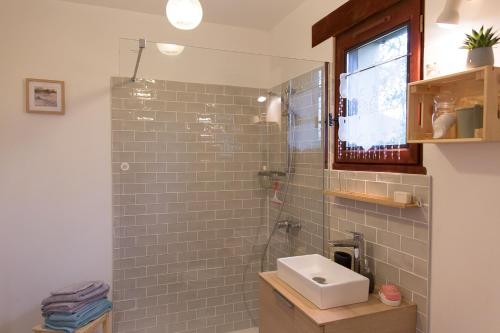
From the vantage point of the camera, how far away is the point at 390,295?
5.30 feet

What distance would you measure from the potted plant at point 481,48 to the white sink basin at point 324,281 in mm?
1077

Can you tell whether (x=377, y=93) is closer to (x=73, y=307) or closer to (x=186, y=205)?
(x=186, y=205)

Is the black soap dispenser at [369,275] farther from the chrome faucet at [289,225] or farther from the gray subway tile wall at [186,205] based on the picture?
the gray subway tile wall at [186,205]

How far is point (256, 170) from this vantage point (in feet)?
9.14

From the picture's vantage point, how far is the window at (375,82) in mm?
1676

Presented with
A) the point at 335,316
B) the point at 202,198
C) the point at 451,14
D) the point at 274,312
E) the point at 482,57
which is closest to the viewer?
the point at 482,57

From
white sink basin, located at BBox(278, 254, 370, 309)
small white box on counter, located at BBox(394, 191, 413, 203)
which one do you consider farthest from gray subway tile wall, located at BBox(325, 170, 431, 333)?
white sink basin, located at BBox(278, 254, 370, 309)

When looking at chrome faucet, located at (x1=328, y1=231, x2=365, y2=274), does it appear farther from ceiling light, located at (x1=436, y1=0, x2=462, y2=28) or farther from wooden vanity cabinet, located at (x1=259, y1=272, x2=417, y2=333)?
ceiling light, located at (x1=436, y1=0, x2=462, y2=28)

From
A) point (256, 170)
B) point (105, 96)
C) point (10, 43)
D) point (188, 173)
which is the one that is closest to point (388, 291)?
point (256, 170)

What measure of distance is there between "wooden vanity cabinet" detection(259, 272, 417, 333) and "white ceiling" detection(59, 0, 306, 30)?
84.1 inches

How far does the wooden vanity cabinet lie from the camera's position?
1.46 m

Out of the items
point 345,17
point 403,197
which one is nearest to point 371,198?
point 403,197

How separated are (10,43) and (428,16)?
2.82 metres

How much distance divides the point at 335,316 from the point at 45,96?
2.55 metres
